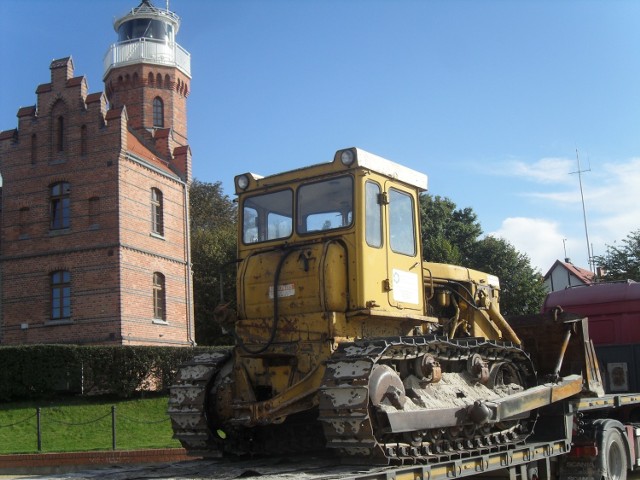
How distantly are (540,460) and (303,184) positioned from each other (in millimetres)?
4949

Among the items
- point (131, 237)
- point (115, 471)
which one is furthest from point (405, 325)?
point (131, 237)

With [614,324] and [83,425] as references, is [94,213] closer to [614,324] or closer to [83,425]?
[83,425]

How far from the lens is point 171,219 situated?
33.3m

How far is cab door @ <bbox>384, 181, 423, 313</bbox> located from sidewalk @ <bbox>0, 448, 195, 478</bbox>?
8802 millimetres

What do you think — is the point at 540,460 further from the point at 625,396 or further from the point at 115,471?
the point at 115,471

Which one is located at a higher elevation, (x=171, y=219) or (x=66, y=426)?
(x=171, y=219)

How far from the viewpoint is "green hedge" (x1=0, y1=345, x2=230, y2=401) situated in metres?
24.3

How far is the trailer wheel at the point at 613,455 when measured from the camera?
36.5 feet

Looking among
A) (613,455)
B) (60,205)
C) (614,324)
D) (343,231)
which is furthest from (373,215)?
(60,205)

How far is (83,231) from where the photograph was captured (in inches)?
1164

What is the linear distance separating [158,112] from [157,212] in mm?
11746

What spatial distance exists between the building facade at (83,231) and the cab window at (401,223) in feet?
68.4

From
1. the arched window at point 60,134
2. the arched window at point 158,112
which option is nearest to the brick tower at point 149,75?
the arched window at point 158,112

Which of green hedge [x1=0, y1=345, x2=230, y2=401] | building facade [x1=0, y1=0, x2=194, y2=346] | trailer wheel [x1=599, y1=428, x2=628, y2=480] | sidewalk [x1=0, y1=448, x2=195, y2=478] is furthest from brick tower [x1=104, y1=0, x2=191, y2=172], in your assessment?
trailer wheel [x1=599, y1=428, x2=628, y2=480]
